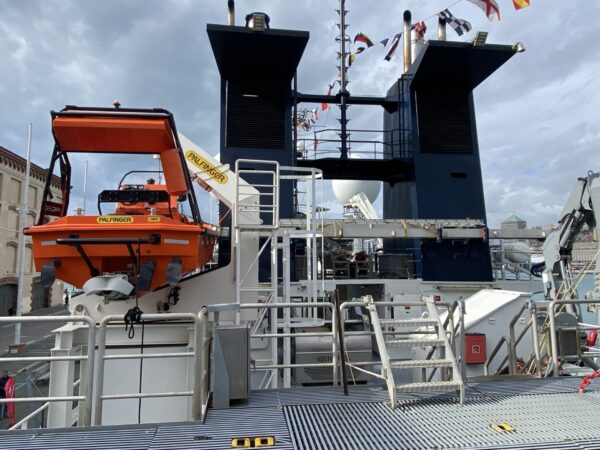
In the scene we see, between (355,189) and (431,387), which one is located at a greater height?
(355,189)

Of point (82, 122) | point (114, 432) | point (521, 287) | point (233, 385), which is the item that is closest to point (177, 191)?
point (82, 122)

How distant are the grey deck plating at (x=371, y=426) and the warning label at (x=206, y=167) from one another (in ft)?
13.2

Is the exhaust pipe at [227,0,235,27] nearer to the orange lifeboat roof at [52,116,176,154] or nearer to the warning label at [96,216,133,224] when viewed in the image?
the orange lifeboat roof at [52,116,176,154]

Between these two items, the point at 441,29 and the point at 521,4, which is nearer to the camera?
the point at 521,4

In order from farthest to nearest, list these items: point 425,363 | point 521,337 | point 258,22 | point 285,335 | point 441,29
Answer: point 441,29, point 258,22, point 521,337, point 285,335, point 425,363

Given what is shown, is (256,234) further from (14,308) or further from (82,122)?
(14,308)

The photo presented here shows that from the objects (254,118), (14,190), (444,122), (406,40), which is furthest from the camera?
(14,190)

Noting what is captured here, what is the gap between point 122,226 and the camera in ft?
15.9

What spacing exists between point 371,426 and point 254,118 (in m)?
12.8

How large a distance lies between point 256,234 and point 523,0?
12702 mm

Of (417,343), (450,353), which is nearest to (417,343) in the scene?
(417,343)

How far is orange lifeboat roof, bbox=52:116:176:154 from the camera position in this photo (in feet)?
17.9

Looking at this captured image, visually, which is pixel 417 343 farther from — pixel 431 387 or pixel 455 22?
pixel 455 22

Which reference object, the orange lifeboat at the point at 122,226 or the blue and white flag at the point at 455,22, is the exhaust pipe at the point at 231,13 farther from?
the orange lifeboat at the point at 122,226
